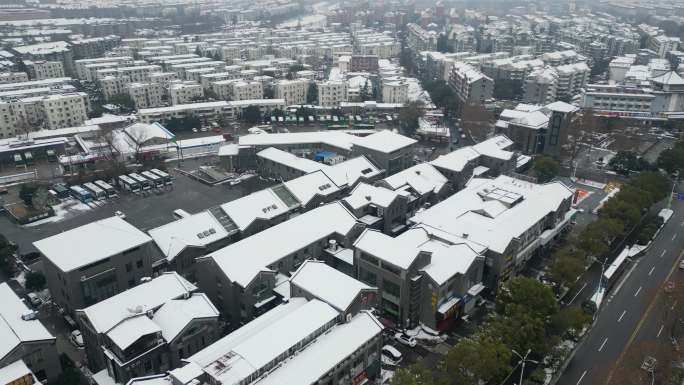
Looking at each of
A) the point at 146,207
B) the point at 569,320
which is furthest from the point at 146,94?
the point at 569,320

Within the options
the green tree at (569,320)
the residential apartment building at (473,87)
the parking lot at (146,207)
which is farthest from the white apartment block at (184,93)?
the green tree at (569,320)

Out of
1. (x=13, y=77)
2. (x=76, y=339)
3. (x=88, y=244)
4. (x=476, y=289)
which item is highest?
(x=13, y=77)

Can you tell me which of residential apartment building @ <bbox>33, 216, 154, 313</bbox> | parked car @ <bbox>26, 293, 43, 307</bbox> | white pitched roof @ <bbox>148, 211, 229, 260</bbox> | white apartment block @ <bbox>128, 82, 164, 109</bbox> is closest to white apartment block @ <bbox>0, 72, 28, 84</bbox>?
white apartment block @ <bbox>128, 82, 164, 109</bbox>

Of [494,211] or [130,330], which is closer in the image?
[130,330]

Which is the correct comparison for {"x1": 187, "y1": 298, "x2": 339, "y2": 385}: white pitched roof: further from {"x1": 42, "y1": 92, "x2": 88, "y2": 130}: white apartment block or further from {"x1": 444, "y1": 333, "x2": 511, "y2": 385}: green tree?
{"x1": 42, "y1": 92, "x2": 88, "y2": 130}: white apartment block

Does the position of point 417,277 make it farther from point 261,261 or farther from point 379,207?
point 379,207

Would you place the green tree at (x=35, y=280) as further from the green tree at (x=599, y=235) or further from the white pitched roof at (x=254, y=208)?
the green tree at (x=599, y=235)

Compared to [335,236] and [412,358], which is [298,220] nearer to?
[335,236]
